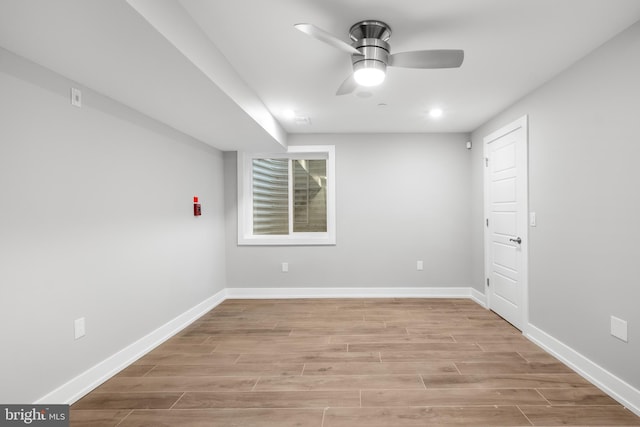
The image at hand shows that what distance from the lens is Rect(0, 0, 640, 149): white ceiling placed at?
146 cm

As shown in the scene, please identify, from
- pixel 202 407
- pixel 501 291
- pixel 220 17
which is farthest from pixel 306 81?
pixel 501 291

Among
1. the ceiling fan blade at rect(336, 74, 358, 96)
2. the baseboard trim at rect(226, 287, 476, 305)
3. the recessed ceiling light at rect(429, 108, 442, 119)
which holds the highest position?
the recessed ceiling light at rect(429, 108, 442, 119)

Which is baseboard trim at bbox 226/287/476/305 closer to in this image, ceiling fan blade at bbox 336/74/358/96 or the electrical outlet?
ceiling fan blade at bbox 336/74/358/96

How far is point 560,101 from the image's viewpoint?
2525mm

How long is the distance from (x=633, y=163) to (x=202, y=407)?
3095 millimetres

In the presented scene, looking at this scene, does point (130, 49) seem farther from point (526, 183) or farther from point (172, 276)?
point (526, 183)

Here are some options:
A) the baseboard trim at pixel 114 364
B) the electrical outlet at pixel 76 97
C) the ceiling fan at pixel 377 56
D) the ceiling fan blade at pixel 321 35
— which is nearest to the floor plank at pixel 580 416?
the ceiling fan at pixel 377 56

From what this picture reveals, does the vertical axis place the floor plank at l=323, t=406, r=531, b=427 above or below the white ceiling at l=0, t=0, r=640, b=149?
below

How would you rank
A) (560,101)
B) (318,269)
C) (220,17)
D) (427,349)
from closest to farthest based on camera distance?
(220,17), (560,101), (427,349), (318,269)

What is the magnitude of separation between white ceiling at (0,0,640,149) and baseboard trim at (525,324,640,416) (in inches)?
88.0

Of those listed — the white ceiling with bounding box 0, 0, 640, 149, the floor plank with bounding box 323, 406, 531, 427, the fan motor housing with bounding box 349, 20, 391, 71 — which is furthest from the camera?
the fan motor housing with bounding box 349, 20, 391, 71

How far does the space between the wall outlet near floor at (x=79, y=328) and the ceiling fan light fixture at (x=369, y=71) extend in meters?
2.42
